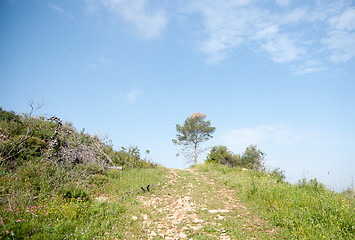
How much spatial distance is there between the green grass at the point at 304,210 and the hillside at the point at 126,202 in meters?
0.03

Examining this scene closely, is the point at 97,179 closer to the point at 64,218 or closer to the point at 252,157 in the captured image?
the point at 64,218

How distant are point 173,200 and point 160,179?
12.0 ft

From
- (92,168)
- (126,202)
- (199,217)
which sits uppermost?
(92,168)

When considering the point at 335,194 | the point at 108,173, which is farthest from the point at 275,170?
the point at 108,173

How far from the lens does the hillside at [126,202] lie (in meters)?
5.76

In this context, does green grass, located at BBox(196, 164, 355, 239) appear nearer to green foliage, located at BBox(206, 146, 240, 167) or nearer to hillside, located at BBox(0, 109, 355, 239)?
hillside, located at BBox(0, 109, 355, 239)

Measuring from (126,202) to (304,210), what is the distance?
629cm

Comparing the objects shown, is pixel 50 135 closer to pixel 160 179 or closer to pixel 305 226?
pixel 160 179

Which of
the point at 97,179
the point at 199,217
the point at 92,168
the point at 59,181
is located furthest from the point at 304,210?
the point at 92,168

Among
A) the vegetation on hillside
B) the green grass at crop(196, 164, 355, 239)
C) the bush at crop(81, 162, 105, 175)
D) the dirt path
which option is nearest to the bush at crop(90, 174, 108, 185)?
the vegetation on hillside

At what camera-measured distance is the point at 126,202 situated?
8.55m

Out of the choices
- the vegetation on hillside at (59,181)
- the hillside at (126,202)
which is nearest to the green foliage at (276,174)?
the hillside at (126,202)

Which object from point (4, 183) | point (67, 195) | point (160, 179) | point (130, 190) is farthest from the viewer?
point (160, 179)

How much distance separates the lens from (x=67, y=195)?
798cm
